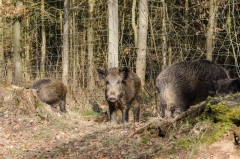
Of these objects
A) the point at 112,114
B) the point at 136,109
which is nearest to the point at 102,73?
the point at 112,114

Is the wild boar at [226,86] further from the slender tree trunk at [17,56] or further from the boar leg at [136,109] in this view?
the slender tree trunk at [17,56]

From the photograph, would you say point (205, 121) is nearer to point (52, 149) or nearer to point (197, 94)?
point (197, 94)

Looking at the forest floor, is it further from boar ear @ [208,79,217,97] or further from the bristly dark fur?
the bristly dark fur

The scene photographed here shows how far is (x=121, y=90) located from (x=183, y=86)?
2636 mm

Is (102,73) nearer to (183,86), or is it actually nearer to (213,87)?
(183,86)

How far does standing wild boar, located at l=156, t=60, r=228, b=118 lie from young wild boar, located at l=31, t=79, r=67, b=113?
5160 millimetres

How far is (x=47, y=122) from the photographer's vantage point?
8094 mm

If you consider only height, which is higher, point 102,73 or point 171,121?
point 102,73

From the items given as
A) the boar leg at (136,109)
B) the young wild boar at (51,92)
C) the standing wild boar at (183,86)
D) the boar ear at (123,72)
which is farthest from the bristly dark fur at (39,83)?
the standing wild boar at (183,86)

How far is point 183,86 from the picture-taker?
5996 mm

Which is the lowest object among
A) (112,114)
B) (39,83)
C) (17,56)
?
(112,114)

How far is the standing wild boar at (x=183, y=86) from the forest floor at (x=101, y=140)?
0.39m

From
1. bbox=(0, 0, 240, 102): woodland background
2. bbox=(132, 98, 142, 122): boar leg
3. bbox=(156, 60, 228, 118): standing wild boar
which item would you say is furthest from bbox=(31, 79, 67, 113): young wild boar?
bbox=(156, 60, 228, 118): standing wild boar

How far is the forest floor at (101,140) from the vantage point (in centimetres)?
400
